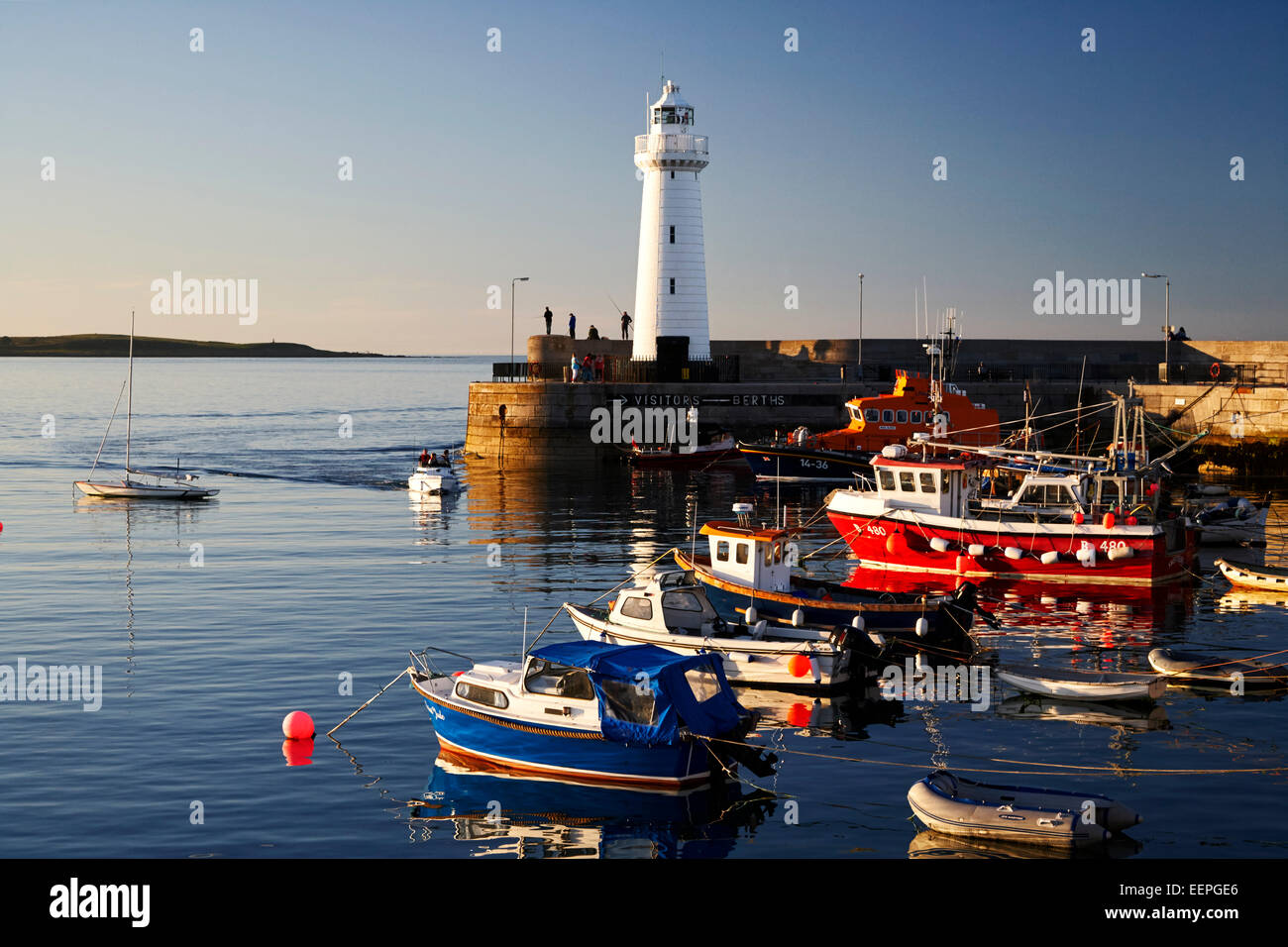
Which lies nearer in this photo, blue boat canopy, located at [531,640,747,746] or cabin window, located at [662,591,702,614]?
blue boat canopy, located at [531,640,747,746]

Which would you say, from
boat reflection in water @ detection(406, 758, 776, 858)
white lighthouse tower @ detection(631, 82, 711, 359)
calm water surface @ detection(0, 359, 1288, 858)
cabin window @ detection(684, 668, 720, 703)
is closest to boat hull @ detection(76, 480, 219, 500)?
calm water surface @ detection(0, 359, 1288, 858)

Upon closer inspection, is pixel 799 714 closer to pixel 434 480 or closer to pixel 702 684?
pixel 702 684

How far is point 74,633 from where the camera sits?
2969cm

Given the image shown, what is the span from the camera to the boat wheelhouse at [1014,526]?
36250mm

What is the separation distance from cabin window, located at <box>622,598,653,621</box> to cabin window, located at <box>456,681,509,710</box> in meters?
5.82

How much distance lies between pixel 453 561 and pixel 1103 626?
19.4 metres

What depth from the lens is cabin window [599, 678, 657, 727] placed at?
62.8ft

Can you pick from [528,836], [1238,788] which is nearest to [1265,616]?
[1238,788]

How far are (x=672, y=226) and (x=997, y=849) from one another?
199 ft

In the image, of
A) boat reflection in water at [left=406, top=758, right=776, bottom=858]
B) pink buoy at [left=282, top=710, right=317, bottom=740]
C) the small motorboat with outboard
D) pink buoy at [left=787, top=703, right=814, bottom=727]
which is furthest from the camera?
the small motorboat with outboard

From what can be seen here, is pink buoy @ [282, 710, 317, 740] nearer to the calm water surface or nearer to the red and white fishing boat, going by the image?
the calm water surface

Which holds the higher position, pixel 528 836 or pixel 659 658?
pixel 659 658

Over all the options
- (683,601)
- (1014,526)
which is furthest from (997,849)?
(1014,526)
